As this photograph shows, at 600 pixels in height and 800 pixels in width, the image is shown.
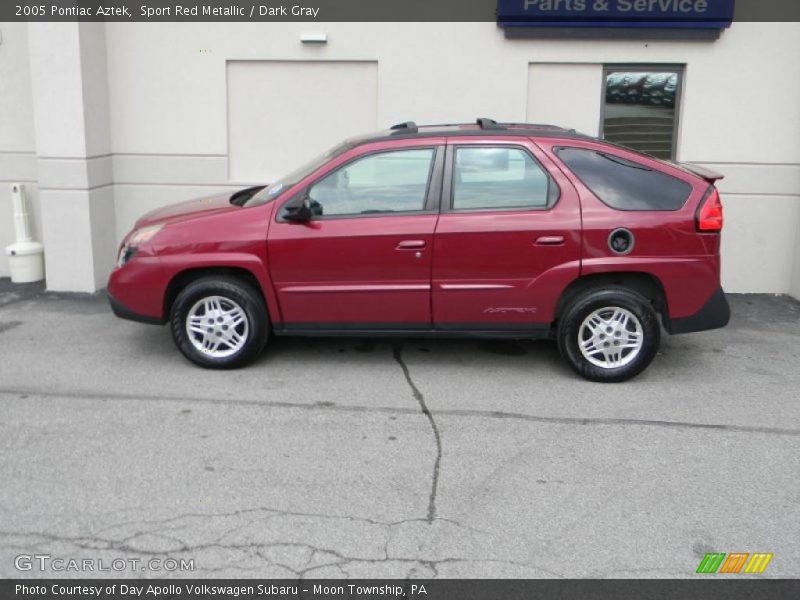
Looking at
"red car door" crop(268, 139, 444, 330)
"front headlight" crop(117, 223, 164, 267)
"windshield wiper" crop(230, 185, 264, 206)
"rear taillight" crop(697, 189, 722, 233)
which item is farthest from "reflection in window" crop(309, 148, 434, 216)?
"rear taillight" crop(697, 189, 722, 233)

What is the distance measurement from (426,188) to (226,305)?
1716 mm

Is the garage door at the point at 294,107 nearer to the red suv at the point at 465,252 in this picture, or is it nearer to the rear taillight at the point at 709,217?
the red suv at the point at 465,252

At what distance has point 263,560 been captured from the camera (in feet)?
12.5

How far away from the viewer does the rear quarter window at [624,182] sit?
6.11 m

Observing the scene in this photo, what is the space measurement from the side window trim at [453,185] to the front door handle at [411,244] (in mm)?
295

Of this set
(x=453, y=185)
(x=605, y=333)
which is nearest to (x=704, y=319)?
(x=605, y=333)

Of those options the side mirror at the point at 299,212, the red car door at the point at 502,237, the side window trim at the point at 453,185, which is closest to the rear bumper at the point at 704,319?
the red car door at the point at 502,237

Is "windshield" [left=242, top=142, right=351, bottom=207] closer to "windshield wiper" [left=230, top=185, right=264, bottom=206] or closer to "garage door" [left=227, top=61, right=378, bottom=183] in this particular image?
"windshield wiper" [left=230, top=185, right=264, bottom=206]

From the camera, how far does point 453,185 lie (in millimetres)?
6191

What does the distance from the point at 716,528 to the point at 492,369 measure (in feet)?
8.62

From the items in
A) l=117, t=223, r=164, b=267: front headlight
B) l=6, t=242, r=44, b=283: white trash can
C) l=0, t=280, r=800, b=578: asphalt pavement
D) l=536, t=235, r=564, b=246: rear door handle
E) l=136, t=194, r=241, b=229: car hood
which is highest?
l=136, t=194, r=241, b=229: car hood

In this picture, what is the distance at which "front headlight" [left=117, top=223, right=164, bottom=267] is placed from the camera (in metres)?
6.39

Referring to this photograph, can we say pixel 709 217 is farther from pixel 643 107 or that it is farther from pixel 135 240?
pixel 135 240
